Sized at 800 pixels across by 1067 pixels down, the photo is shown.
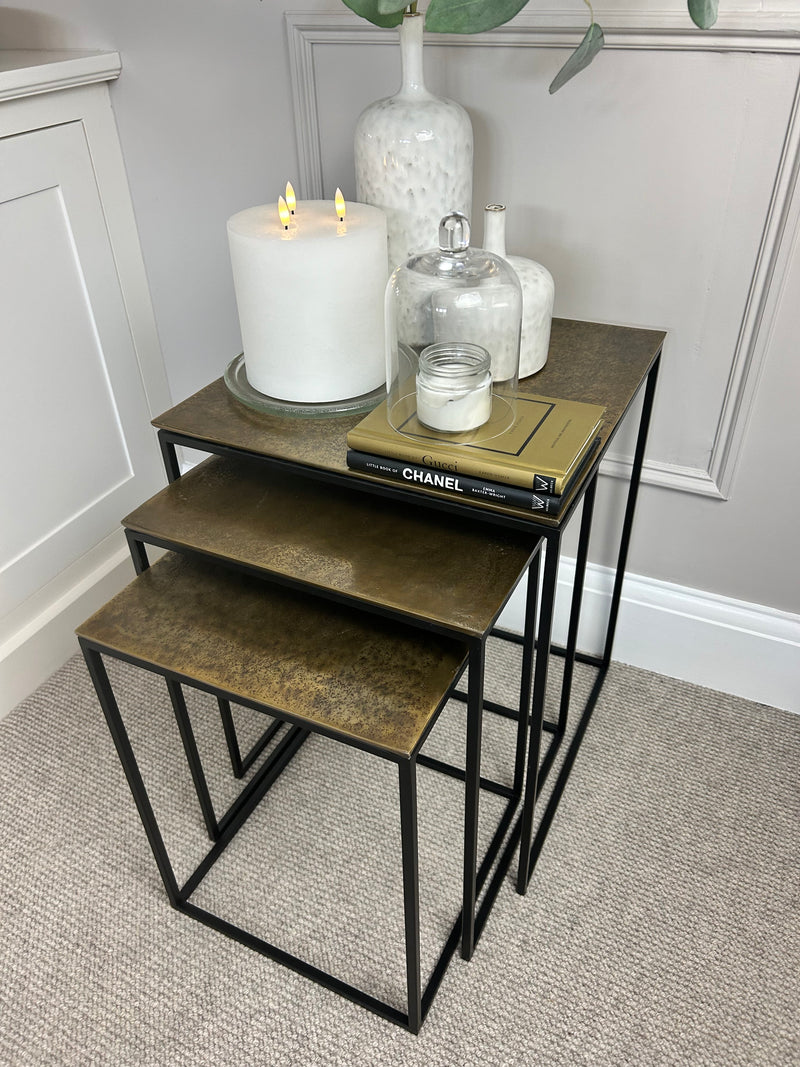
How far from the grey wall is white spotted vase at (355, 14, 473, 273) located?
19 cm

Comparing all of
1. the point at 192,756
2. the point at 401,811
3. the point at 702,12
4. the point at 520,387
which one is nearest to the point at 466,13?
the point at 702,12

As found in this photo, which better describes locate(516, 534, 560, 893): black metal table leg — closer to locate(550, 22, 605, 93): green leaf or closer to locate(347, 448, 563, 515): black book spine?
locate(347, 448, 563, 515): black book spine

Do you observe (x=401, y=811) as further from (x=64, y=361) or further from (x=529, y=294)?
(x=64, y=361)

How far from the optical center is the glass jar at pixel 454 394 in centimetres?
78

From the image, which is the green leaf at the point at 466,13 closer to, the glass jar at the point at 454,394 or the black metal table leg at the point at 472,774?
the glass jar at the point at 454,394

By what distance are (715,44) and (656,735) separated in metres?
0.95

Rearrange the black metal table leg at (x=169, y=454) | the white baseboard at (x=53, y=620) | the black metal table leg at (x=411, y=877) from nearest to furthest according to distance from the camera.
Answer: the black metal table leg at (x=411, y=877), the black metal table leg at (x=169, y=454), the white baseboard at (x=53, y=620)

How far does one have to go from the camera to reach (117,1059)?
929 millimetres

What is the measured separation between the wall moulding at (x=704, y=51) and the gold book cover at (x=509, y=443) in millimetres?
367

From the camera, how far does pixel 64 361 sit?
1343 mm

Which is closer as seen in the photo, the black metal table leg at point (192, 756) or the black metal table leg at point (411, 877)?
the black metal table leg at point (411, 877)

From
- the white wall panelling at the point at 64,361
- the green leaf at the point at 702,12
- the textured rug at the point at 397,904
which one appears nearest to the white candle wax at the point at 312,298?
the green leaf at the point at 702,12

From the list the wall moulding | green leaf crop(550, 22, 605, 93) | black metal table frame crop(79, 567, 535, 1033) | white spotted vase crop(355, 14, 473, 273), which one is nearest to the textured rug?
black metal table frame crop(79, 567, 535, 1033)

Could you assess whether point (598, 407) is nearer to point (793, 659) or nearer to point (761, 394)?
point (761, 394)
